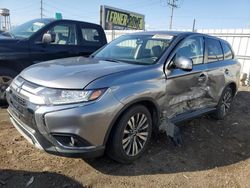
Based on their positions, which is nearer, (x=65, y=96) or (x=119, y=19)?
(x=65, y=96)

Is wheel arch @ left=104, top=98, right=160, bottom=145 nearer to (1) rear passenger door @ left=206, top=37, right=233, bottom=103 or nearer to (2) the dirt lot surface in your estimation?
(2) the dirt lot surface

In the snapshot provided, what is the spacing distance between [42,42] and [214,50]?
11.6ft

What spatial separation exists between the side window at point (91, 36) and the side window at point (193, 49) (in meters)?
2.96

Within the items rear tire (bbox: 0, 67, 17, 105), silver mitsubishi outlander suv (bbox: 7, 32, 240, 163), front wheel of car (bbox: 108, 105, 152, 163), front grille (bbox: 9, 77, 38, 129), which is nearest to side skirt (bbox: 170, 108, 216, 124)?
silver mitsubishi outlander suv (bbox: 7, 32, 240, 163)

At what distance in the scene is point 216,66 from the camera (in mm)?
5035

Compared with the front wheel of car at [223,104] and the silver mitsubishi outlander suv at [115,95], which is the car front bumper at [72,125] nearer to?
the silver mitsubishi outlander suv at [115,95]

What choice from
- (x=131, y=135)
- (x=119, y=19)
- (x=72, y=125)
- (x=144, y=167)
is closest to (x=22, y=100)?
(x=72, y=125)

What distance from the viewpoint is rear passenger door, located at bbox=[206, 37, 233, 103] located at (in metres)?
4.90

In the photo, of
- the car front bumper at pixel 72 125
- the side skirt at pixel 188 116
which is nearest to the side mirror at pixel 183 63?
the side skirt at pixel 188 116

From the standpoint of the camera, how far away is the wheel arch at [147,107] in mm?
3141

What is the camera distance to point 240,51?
10.0 m

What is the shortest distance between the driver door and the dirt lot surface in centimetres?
60

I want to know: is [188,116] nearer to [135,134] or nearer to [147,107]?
[147,107]

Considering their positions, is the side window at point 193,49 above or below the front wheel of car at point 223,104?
above
